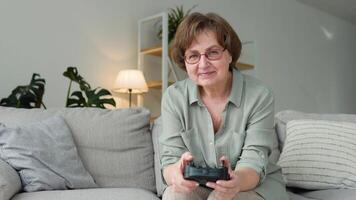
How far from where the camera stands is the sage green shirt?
1222 millimetres

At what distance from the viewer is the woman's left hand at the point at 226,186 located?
3.26ft

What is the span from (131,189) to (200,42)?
2.40ft

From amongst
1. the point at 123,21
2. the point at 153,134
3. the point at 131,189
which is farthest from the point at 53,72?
the point at 131,189

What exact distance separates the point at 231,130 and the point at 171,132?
0.19 metres

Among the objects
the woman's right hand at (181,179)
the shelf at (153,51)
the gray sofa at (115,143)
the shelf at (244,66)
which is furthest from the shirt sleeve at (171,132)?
the shelf at (244,66)

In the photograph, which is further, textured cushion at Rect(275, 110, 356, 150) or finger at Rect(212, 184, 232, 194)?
textured cushion at Rect(275, 110, 356, 150)

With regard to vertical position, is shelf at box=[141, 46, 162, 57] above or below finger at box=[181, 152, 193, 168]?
above

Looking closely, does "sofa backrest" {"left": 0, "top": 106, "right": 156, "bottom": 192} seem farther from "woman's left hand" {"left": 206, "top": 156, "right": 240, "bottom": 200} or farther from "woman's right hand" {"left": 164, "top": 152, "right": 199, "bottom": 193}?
"woman's left hand" {"left": 206, "top": 156, "right": 240, "bottom": 200}

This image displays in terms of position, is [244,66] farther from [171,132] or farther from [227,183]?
[227,183]

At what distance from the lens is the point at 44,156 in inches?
63.4

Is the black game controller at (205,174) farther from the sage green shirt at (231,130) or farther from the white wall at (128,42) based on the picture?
the white wall at (128,42)

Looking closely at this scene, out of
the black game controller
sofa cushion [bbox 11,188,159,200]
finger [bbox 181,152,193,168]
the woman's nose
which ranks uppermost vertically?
the woman's nose

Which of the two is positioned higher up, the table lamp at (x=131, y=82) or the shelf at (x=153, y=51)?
the shelf at (x=153, y=51)

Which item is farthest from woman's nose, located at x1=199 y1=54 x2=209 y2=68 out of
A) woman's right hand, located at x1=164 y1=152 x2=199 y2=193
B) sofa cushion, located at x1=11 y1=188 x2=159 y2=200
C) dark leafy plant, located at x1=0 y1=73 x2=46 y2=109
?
dark leafy plant, located at x1=0 y1=73 x2=46 y2=109
